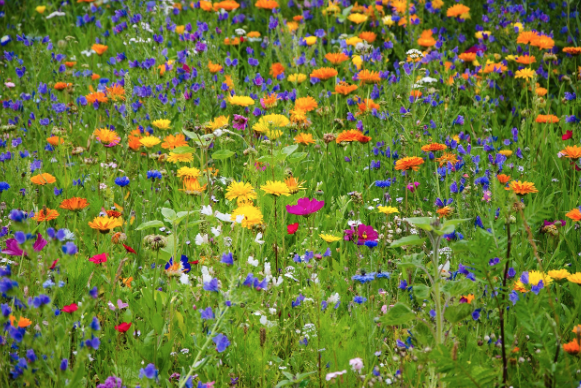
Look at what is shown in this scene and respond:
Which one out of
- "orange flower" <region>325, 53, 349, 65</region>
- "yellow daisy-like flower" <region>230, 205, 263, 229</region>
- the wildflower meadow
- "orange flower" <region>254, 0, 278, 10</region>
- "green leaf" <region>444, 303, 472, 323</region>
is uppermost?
"orange flower" <region>254, 0, 278, 10</region>

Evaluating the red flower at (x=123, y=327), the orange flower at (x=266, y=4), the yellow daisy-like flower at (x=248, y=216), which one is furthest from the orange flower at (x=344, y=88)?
the red flower at (x=123, y=327)

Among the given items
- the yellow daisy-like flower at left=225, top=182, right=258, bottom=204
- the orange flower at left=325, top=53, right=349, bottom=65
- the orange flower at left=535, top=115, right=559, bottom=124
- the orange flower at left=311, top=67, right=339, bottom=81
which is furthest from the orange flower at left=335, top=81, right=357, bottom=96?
the yellow daisy-like flower at left=225, top=182, right=258, bottom=204

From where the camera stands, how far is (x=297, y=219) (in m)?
2.94

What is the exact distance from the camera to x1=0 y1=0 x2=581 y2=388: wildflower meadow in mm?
1704

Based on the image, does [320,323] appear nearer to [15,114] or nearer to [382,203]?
[382,203]

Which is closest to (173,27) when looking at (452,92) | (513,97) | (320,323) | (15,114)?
(15,114)

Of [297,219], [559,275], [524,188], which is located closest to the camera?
[559,275]

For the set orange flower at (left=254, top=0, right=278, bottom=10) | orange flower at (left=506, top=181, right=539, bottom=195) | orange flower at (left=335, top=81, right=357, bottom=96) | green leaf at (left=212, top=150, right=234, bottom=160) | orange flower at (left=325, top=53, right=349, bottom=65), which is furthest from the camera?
orange flower at (left=254, top=0, right=278, bottom=10)

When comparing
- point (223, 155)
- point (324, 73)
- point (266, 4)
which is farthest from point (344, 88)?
point (266, 4)

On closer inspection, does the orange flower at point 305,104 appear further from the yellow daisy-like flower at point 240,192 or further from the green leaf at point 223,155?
the yellow daisy-like flower at point 240,192

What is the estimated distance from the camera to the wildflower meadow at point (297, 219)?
1.70m

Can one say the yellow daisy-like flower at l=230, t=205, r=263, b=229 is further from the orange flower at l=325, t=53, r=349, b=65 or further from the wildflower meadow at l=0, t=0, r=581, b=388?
the orange flower at l=325, t=53, r=349, b=65

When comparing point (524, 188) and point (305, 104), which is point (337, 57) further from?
point (524, 188)

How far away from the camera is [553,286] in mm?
2348
